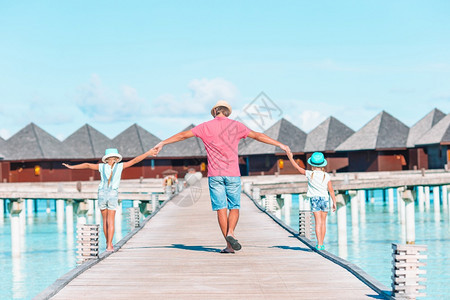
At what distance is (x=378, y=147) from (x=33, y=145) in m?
28.4

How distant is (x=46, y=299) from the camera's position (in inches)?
221

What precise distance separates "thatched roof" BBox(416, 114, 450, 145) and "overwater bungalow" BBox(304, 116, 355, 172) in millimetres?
7170

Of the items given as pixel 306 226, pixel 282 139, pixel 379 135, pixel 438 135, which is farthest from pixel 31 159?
pixel 306 226

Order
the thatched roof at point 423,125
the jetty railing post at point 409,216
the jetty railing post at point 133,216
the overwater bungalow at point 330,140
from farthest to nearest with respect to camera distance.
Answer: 1. the overwater bungalow at point 330,140
2. the thatched roof at point 423,125
3. the jetty railing post at point 409,216
4. the jetty railing post at point 133,216

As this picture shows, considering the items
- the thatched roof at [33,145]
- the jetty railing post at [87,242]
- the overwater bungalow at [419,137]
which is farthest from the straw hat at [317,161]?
the thatched roof at [33,145]

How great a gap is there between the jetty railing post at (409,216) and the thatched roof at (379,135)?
27.0m

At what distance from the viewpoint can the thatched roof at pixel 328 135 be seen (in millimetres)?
57031

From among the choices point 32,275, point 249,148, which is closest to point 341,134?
point 249,148

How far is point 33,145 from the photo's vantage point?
53969mm

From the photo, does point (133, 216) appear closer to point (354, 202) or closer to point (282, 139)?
point (354, 202)

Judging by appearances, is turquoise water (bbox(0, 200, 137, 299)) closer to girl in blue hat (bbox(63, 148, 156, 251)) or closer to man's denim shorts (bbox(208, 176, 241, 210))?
girl in blue hat (bbox(63, 148, 156, 251))

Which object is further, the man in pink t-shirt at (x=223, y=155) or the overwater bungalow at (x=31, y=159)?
the overwater bungalow at (x=31, y=159)

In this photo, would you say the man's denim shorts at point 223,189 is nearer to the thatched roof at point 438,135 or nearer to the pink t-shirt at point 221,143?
the pink t-shirt at point 221,143

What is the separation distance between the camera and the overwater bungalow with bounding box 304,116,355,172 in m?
56.5
